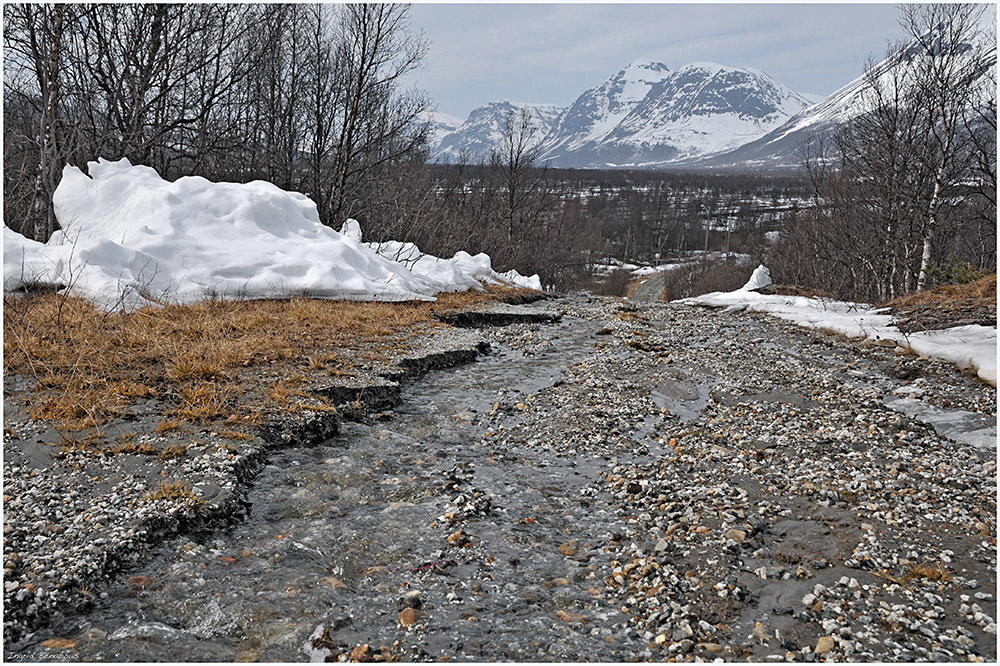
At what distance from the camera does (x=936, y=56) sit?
61.1 ft

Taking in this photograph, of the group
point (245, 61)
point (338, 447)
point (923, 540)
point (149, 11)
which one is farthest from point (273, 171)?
point (923, 540)

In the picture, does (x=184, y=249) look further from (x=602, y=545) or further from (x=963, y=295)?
(x=963, y=295)

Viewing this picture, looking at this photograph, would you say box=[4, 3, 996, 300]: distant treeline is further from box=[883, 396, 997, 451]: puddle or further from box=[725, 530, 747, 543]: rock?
box=[725, 530, 747, 543]: rock

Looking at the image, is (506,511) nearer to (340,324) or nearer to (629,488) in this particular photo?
(629,488)

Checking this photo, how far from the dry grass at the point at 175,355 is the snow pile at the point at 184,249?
0.92 meters

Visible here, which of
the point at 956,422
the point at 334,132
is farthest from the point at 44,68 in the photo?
the point at 956,422

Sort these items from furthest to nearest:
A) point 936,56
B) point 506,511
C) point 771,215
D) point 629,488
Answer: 1. point 771,215
2. point 936,56
3. point 629,488
4. point 506,511

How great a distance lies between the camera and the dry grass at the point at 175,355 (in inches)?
206

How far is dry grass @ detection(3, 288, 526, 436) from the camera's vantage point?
5.24 m

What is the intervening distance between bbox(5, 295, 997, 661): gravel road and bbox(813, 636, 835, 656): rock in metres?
0.01

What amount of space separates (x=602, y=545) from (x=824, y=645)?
1.40m

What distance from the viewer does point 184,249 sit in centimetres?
1106

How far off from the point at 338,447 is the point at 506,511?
192cm

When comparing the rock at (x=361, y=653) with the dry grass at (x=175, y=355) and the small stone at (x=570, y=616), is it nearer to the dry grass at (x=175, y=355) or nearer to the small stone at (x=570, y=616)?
the small stone at (x=570, y=616)
